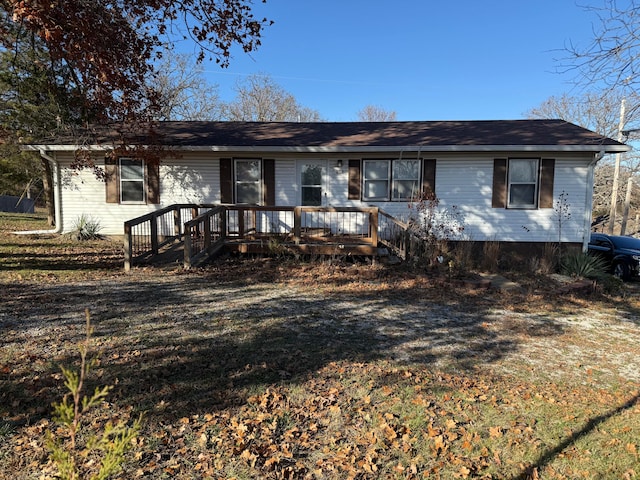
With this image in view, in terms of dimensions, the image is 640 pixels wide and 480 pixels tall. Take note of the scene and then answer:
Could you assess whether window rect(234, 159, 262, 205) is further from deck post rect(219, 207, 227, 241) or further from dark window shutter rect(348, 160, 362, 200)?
dark window shutter rect(348, 160, 362, 200)

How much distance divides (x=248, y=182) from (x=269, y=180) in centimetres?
68

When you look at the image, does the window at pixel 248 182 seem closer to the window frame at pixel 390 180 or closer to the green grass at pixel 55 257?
the window frame at pixel 390 180

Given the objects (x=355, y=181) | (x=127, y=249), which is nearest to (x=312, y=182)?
(x=355, y=181)

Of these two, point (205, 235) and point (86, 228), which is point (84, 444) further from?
point (86, 228)

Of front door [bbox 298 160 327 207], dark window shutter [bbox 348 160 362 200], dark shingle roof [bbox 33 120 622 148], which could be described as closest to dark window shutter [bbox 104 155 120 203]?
dark shingle roof [bbox 33 120 622 148]

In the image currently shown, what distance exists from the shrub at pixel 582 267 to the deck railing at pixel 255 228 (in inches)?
157

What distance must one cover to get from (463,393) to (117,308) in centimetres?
483

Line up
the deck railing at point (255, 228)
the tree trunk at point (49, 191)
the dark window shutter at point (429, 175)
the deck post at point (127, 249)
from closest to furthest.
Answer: the deck post at point (127, 249) < the deck railing at point (255, 228) < the dark window shutter at point (429, 175) < the tree trunk at point (49, 191)

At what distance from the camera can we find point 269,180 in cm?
1248

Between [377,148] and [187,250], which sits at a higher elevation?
[377,148]

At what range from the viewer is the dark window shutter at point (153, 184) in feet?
41.5

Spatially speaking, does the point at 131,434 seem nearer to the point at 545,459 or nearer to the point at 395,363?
the point at 545,459

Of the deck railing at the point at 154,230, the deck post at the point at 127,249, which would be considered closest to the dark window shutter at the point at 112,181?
the deck railing at the point at 154,230

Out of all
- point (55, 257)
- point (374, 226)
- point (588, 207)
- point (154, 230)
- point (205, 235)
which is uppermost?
point (588, 207)
